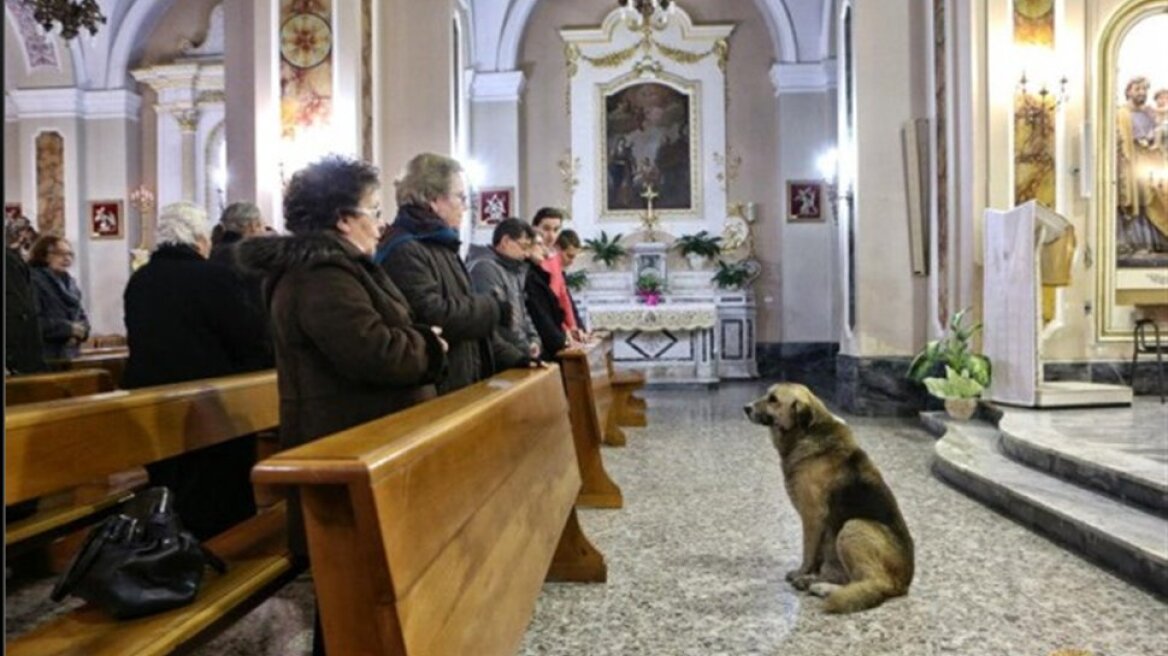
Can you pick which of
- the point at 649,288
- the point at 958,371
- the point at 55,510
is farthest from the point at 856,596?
the point at 649,288

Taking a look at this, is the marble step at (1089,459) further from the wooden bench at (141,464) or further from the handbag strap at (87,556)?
the handbag strap at (87,556)

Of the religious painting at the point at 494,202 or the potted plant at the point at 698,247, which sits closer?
the potted plant at the point at 698,247

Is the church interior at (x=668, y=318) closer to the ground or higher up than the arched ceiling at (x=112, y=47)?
closer to the ground

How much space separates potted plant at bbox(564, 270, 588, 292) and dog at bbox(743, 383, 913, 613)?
352 inches

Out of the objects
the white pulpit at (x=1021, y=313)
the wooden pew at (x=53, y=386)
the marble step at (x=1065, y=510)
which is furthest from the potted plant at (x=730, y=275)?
the wooden pew at (x=53, y=386)

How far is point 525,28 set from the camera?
13344 mm

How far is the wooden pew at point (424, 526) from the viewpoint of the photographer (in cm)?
132

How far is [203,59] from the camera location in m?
13.2

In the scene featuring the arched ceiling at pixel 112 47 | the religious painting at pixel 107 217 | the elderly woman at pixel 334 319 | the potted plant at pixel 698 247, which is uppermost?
the arched ceiling at pixel 112 47

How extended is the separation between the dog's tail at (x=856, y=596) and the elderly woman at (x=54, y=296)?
446 centimetres

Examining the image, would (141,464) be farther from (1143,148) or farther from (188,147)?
(188,147)

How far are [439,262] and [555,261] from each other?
2923 millimetres

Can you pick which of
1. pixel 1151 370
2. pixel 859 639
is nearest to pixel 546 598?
pixel 859 639

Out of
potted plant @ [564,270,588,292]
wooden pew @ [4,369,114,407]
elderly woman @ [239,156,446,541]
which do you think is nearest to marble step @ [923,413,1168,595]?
elderly woman @ [239,156,446,541]
